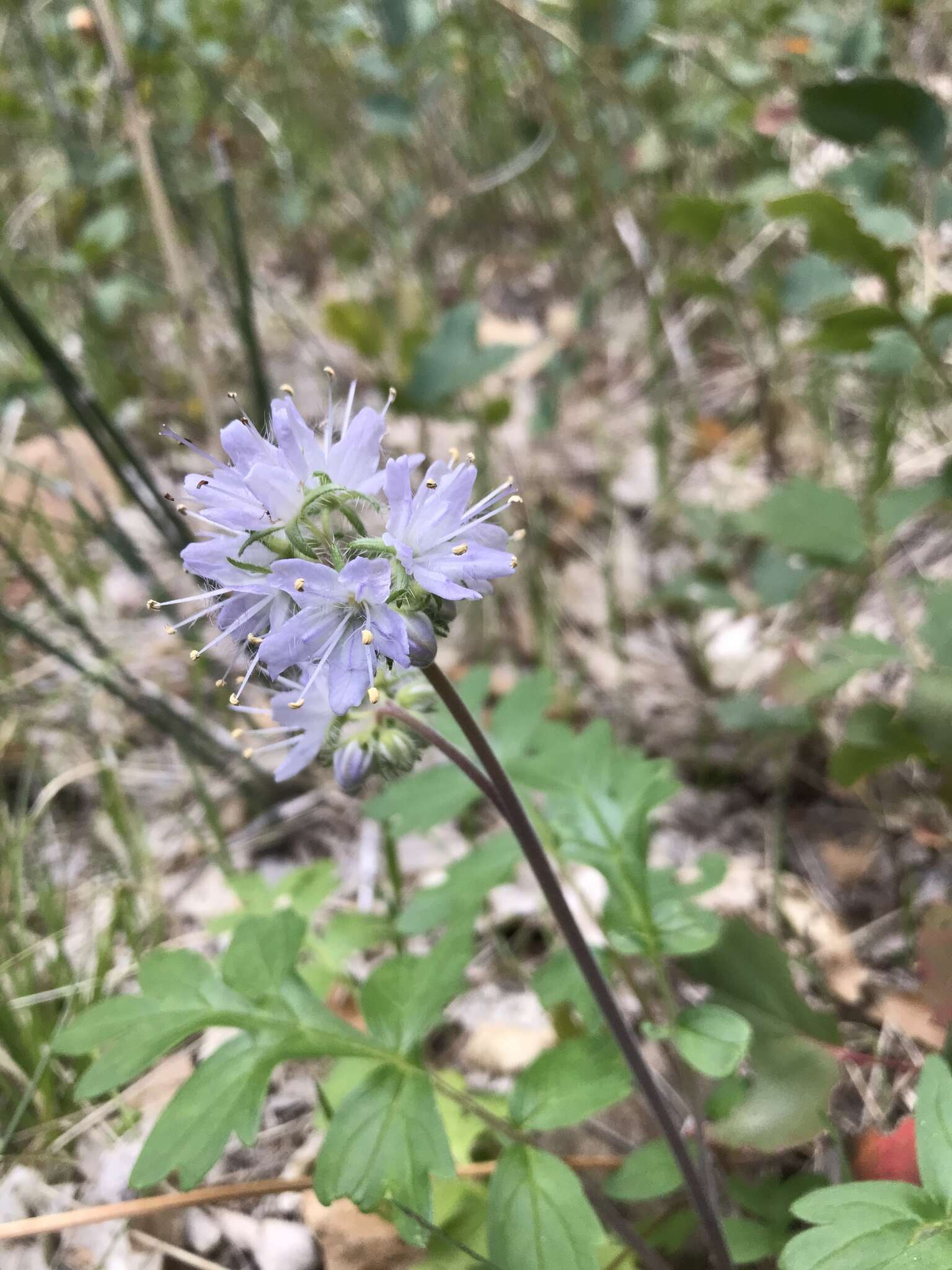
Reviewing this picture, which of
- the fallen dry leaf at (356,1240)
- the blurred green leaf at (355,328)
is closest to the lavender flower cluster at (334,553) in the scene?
the fallen dry leaf at (356,1240)

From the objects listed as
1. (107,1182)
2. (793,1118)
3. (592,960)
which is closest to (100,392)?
(107,1182)

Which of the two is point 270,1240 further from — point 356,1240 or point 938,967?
point 938,967

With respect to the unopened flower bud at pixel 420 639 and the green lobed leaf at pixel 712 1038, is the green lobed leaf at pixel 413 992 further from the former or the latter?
the unopened flower bud at pixel 420 639

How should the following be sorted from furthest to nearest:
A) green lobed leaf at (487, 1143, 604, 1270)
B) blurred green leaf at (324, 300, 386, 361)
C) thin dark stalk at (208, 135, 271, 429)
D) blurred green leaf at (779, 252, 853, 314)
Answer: blurred green leaf at (324, 300, 386, 361) < blurred green leaf at (779, 252, 853, 314) < thin dark stalk at (208, 135, 271, 429) < green lobed leaf at (487, 1143, 604, 1270)

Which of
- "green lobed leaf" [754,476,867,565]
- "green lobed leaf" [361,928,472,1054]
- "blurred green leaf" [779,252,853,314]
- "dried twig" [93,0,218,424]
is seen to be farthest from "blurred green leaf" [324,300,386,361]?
"green lobed leaf" [361,928,472,1054]

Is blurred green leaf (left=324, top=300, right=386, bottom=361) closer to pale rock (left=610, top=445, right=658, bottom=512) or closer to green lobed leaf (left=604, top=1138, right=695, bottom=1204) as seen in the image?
pale rock (left=610, top=445, right=658, bottom=512)

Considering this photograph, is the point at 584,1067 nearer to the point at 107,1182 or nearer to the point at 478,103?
the point at 107,1182

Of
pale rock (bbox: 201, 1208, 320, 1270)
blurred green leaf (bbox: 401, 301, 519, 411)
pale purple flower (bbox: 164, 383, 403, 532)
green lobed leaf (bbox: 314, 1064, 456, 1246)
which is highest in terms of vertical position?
pale purple flower (bbox: 164, 383, 403, 532)

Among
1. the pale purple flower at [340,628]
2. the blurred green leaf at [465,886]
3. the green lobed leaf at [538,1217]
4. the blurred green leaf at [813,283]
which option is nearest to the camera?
the pale purple flower at [340,628]
